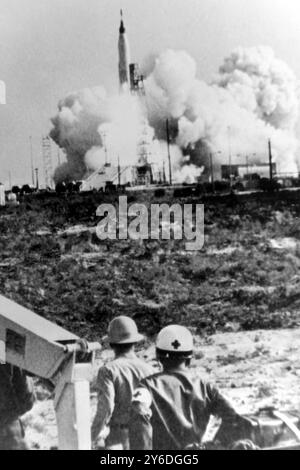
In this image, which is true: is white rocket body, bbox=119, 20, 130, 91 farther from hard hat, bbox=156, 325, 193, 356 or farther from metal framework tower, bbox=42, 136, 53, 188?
hard hat, bbox=156, 325, 193, 356

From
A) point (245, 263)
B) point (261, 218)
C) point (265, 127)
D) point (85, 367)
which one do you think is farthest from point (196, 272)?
point (85, 367)

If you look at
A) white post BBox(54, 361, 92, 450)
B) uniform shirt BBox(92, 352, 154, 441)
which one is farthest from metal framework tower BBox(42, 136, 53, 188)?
white post BBox(54, 361, 92, 450)

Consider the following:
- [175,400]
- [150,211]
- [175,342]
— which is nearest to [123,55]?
[150,211]

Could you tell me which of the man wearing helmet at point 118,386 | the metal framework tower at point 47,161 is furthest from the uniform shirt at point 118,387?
the metal framework tower at point 47,161

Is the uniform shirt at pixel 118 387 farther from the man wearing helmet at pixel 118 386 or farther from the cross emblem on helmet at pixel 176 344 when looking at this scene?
the cross emblem on helmet at pixel 176 344

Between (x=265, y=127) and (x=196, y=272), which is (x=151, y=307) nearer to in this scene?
(x=196, y=272)

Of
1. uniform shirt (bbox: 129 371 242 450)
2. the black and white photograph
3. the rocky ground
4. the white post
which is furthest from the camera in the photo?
the rocky ground

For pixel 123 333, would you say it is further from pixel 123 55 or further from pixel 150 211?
pixel 123 55

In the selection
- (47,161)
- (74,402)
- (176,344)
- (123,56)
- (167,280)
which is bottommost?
(74,402)
